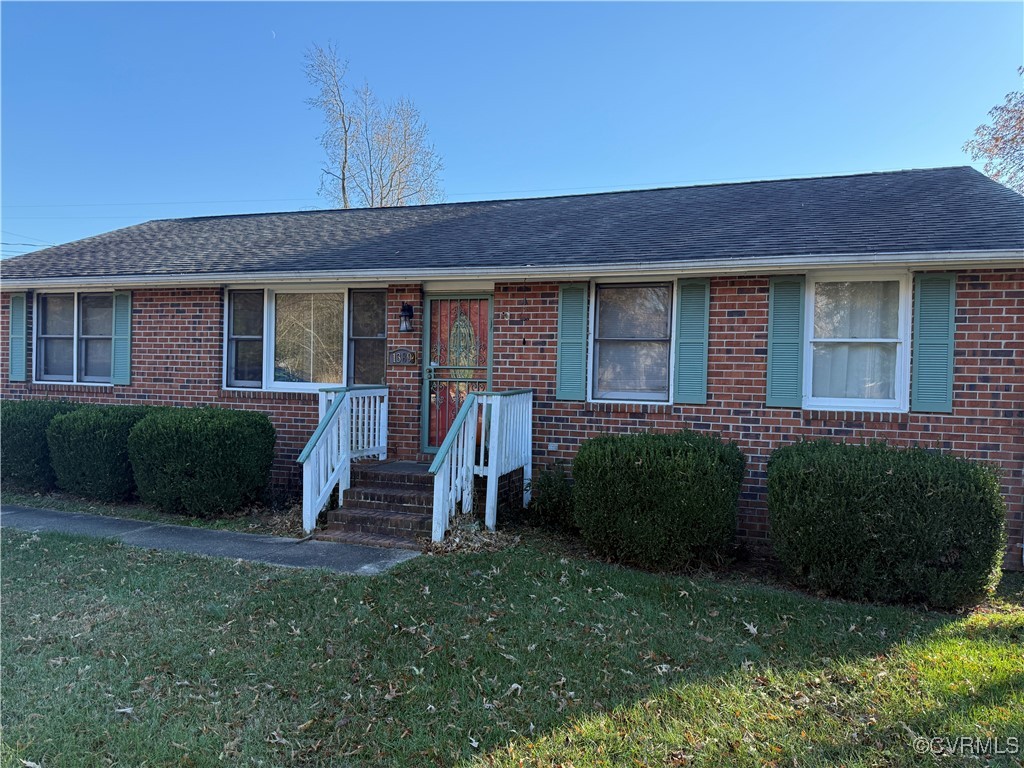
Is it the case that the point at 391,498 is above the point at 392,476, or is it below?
below

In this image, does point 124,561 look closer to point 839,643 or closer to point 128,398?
point 128,398

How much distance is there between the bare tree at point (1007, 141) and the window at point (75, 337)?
25.1 metres

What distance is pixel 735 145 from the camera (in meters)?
22.0

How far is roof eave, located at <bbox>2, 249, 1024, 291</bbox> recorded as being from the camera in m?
5.91

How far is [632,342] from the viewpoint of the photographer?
7.44 meters

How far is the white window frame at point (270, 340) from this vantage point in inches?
345

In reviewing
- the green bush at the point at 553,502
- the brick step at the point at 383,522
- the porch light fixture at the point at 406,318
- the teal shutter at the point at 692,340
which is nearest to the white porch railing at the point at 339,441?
the brick step at the point at 383,522

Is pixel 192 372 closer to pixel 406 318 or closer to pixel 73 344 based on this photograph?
pixel 73 344

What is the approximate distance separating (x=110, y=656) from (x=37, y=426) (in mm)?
6231

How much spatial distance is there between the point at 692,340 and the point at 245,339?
602 centimetres

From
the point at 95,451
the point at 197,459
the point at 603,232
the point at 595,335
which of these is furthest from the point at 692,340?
the point at 95,451

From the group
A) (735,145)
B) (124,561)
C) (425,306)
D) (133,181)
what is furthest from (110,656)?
(133,181)

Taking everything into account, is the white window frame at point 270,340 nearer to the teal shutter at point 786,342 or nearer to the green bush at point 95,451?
the green bush at point 95,451

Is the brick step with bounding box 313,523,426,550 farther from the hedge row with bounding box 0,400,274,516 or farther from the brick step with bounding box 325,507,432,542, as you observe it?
the hedge row with bounding box 0,400,274,516
